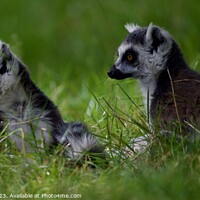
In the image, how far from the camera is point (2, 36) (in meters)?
13.7

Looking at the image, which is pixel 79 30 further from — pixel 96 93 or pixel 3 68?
pixel 3 68

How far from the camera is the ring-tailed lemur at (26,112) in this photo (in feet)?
20.8

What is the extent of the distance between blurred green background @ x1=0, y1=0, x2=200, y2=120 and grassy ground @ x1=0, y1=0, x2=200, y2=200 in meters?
0.02

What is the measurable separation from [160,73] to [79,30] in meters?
7.03

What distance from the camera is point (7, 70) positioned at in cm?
667

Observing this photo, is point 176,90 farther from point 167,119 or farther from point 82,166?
point 82,166

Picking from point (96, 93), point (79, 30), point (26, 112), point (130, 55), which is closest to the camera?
point (26, 112)

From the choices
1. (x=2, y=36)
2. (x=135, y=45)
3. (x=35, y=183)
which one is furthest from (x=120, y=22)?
(x=35, y=183)

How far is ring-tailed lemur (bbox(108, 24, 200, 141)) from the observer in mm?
6469

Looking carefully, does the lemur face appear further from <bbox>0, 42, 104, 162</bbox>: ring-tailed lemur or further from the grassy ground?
<bbox>0, 42, 104, 162</bbox>: ring-tailed lemur

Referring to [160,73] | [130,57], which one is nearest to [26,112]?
[130,57]

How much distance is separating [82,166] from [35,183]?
469 millimetres

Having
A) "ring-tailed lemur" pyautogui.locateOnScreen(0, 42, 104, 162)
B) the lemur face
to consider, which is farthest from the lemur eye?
"ring-tailed lemur" pyautogui.locateOnScreen(0, 42, 104, 162)

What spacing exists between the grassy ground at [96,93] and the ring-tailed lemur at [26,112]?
0.84 ft
